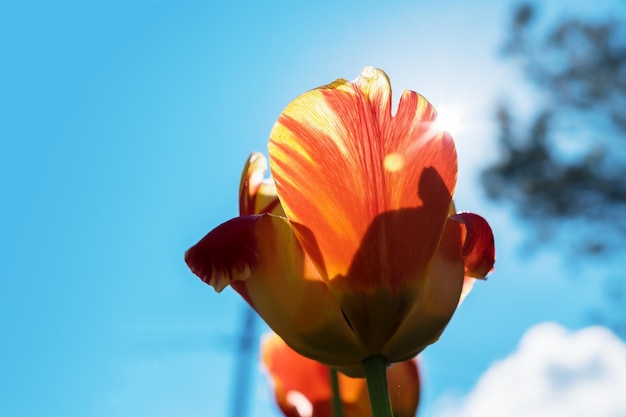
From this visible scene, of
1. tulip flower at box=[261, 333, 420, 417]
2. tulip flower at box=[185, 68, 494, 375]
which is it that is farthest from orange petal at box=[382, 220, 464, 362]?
tulip flower at box=[261, 333, 420, 417]

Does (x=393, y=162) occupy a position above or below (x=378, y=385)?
above

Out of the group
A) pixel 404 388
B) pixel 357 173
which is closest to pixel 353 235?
pixel 357 173

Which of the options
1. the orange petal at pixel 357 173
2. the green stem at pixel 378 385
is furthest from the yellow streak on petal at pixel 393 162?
the green stem at pixel 378 385

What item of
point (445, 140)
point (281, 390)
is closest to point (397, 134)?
point (445, 140)

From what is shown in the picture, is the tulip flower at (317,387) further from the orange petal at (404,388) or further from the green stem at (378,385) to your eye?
the green stem at (378,385)

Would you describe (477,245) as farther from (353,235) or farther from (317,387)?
(317,387)

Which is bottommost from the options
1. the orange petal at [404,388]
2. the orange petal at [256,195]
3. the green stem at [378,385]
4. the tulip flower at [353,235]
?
the green stem at [378,385]

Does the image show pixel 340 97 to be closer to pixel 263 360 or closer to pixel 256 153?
pixel 256 153
